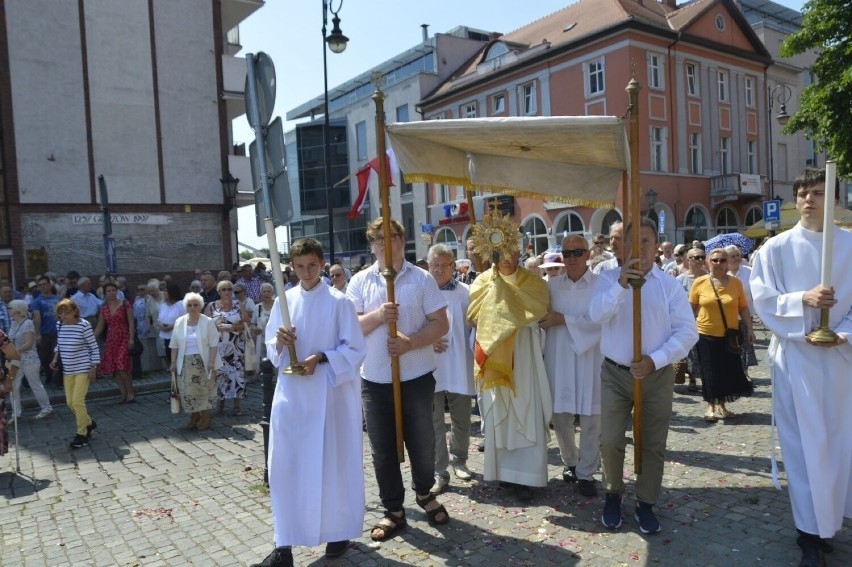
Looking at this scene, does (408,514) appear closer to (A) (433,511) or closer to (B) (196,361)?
(A) (433,511)

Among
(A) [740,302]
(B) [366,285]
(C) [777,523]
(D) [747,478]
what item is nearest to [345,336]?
→ (B) [366,285]

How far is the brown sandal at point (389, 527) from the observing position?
4.43 metres

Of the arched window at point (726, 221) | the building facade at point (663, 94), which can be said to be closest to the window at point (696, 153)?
the building facade at point (663, 94)

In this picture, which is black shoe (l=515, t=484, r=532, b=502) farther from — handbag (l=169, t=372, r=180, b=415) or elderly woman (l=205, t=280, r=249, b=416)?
elderly woman (l=205, t=280, r=249, b=416)

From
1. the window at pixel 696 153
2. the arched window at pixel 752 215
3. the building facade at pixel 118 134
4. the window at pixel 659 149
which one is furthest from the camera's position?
the arched window at pixel 752 215

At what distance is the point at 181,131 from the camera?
2012 centimetres

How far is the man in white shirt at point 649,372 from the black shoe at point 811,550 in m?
0.84

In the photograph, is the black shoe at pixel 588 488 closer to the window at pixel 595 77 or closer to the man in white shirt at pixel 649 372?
the man in white shirt at pixel 649 372

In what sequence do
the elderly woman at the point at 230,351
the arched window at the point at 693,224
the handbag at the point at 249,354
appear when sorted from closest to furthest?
the elderly woman at the point at 230,351
the handbag at the point at 249,354
the arched window at the point at 693,224

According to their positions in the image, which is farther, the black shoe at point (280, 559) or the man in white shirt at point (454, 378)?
the man in white shirt at point (454, 378)

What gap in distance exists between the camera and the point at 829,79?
70.8 ft

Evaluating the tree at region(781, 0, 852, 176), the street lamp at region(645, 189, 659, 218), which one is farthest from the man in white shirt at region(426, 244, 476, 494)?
the street lamp at region(645, 189, 659, 218)

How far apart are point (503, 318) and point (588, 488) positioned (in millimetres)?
1517

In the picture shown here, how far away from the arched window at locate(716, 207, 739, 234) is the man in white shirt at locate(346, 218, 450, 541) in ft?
109
